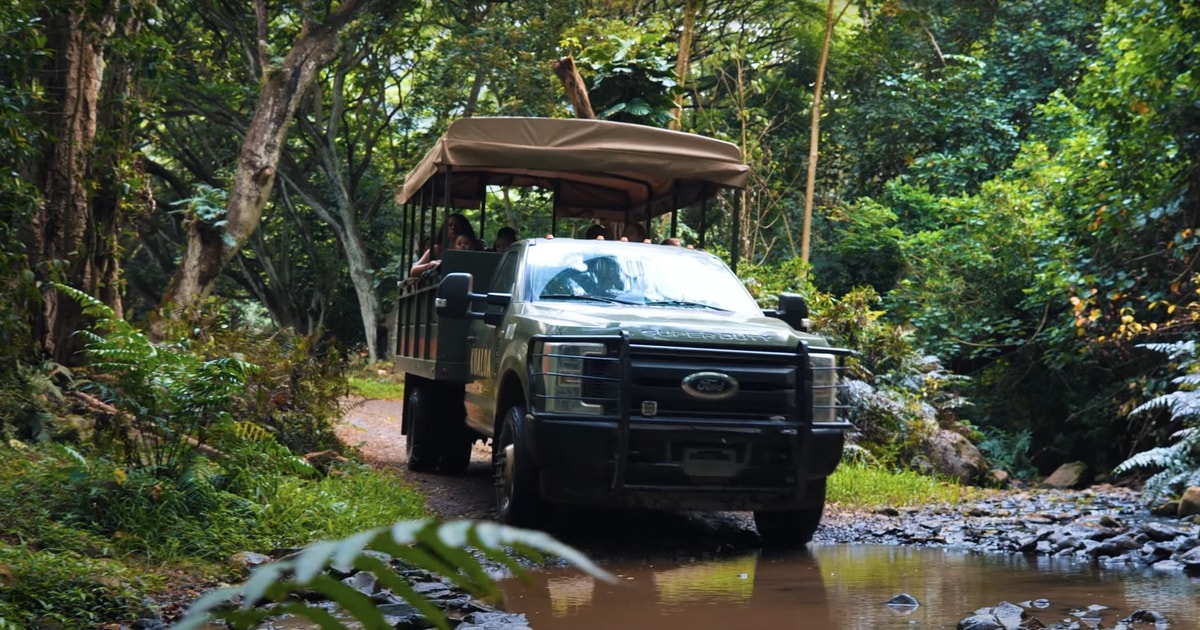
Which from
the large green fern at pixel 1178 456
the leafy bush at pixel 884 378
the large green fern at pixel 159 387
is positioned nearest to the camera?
the large green fern at pixel 159 387

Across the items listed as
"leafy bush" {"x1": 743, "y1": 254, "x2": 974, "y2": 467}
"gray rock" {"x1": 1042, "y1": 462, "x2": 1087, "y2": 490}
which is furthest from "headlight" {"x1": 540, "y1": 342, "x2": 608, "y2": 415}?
"gray rock" {"x1": 1042, "y1": 462, "x2": 1087, "y2": 490}

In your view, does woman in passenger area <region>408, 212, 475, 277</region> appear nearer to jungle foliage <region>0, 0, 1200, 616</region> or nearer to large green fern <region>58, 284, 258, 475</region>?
jungle foliage <region>0, 0, 1200, 616</region>

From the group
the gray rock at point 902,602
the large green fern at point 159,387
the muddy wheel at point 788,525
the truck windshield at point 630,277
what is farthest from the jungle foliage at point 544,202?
the gray rock at point 902,602

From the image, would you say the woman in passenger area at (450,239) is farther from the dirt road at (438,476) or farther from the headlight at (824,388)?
the headlight at (824,388)

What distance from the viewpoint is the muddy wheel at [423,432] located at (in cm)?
1044

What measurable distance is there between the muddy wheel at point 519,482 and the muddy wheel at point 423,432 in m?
3.11

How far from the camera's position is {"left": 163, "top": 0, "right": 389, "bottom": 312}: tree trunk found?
14.9 m

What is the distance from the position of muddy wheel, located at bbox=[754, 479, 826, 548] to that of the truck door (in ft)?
6.35

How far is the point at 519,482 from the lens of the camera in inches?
276

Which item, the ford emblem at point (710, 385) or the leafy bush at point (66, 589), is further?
the ford emblem at point (710, 385)

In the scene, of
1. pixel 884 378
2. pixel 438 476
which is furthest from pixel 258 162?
pixel 884 378

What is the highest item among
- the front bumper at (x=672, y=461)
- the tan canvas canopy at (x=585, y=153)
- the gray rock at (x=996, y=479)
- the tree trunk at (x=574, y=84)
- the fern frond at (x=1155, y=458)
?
the tree trunk at (x=574, y=84)

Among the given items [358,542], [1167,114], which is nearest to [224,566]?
[358,542]

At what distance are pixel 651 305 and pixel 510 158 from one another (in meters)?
2.13
